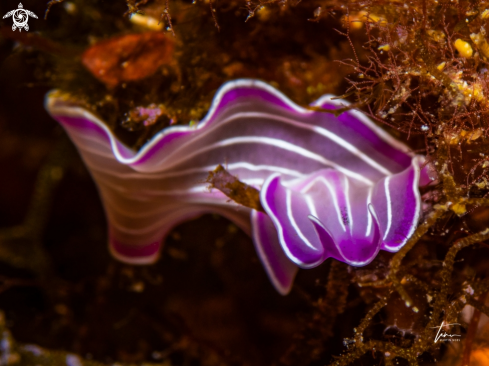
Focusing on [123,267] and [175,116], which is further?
[123,267]

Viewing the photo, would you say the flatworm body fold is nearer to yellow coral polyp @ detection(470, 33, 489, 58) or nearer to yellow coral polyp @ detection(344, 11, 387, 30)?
yellow coral polyp @ detection(344, 11, 387, 30)

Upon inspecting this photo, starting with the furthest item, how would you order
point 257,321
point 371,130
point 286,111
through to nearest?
point 257,321 < point 286,111 < point 371,130

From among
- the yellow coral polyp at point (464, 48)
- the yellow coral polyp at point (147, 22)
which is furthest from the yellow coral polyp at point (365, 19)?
the yellow coral polyp at point (147, 22)

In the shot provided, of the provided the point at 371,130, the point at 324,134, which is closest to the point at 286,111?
the point at 324,134

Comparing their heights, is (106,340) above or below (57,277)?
below

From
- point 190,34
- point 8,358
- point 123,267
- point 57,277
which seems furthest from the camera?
point 57,277

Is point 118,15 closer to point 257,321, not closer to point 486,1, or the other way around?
point 486,1

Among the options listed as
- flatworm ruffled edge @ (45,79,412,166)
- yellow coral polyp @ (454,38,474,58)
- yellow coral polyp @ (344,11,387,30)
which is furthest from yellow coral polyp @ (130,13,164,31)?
yellow coral polyp @ (454,38,474,58)
